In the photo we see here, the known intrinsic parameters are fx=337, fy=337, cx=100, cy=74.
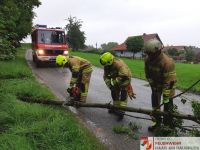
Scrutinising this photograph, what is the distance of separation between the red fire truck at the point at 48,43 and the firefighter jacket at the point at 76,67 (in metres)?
12.4

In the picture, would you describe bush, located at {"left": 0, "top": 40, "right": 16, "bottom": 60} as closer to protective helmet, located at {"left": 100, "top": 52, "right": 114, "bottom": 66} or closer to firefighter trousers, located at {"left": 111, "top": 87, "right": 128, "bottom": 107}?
protective helmet, located at {"left": 100, "top": 52, "right": 114, "bottom": 66}

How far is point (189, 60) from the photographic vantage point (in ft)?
237

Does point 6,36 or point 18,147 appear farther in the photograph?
point 6,36

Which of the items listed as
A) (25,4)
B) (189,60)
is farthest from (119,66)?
(189,60)

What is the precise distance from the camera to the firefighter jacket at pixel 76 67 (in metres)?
8.90

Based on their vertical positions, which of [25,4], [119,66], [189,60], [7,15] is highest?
[25,4]

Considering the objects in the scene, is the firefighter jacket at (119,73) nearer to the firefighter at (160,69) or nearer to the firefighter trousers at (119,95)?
the firefighter trousers at (119,95)

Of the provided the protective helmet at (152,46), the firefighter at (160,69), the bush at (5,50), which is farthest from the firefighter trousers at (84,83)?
the protective helmet at (152,46)

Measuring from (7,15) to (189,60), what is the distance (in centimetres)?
6583

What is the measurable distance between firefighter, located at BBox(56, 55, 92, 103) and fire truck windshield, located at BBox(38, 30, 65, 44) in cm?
1287

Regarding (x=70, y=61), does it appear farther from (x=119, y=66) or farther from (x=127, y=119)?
(x=127, y=119)

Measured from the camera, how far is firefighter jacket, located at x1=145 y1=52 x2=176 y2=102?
6611mm

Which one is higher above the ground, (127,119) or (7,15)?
(7,15)

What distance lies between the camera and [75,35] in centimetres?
6906
